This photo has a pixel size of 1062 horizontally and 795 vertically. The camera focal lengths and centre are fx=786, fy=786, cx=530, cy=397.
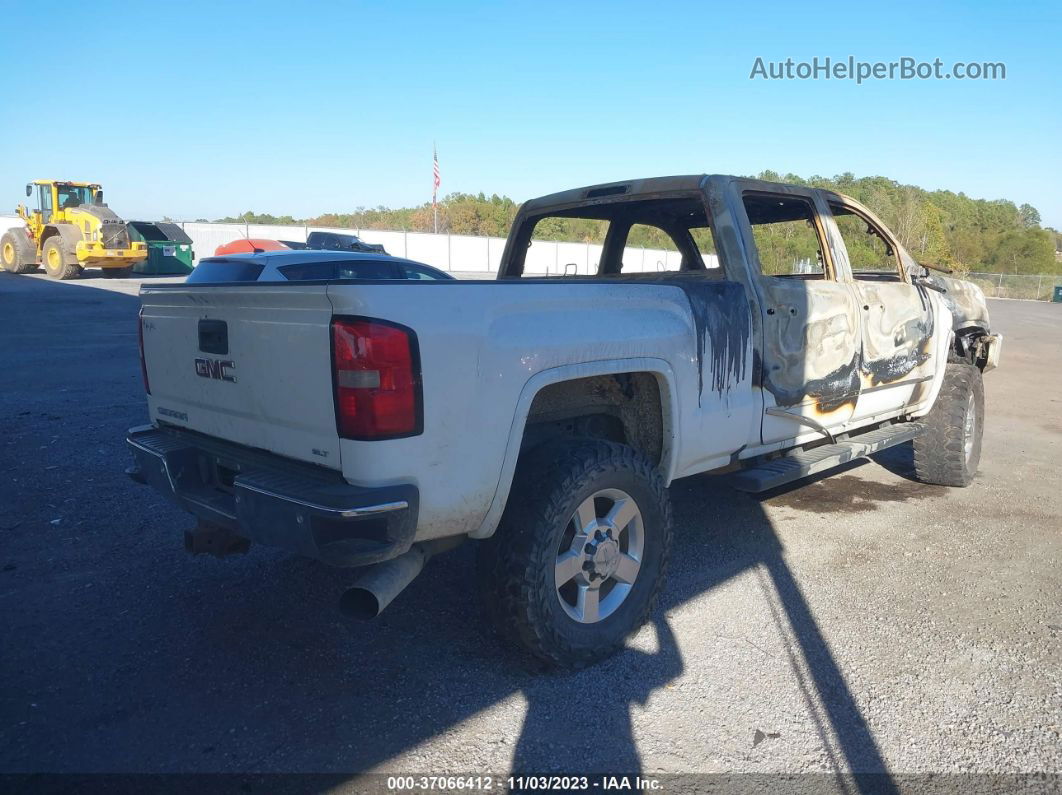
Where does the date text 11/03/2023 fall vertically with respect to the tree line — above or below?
below

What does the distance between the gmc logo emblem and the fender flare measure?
3.75 ft

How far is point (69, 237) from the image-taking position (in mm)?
25922

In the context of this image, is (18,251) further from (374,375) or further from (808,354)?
(374,375)

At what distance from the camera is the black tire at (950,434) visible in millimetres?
5836

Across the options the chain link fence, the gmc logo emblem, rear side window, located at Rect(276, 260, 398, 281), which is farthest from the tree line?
the gmc logo emblem

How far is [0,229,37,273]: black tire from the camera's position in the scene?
27.7 m

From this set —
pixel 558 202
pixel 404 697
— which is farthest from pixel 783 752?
pixel 558 202

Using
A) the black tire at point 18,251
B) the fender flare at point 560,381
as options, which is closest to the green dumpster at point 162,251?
the black tire at point 18,251

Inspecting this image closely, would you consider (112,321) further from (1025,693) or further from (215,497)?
(1025,693)

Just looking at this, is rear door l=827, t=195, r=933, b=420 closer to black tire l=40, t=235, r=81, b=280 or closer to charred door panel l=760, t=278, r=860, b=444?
charred door panel l=760, t=278, r=860, b=444

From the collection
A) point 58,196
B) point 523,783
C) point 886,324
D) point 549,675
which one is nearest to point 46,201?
point 58,196

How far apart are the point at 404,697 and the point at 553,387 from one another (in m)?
1.37

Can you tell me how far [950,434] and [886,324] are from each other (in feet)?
4.74

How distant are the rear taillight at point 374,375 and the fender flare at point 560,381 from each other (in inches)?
18.7
